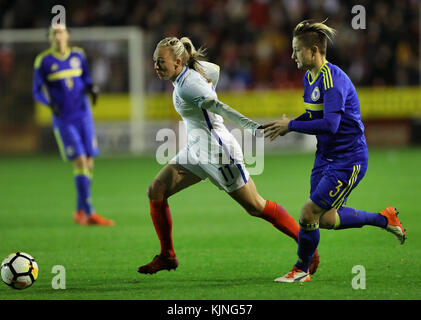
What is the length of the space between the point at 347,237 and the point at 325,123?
9.71ft

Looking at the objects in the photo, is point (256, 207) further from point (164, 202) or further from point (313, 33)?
point (313, 33)

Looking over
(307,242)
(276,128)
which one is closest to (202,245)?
(307,242)

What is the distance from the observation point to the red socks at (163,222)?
623cm

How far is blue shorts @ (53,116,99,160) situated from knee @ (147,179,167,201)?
3228mm

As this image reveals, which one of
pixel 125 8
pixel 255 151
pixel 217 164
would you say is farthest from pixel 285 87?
pixel 217 164

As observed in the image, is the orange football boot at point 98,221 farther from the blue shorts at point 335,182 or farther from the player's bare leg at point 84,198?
the blue shorts at point 335,182

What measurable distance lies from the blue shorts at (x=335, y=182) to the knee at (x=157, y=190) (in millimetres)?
1274

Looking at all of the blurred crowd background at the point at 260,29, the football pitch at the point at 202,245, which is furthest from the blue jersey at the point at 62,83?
the blurred crowd background at the point at 260,29

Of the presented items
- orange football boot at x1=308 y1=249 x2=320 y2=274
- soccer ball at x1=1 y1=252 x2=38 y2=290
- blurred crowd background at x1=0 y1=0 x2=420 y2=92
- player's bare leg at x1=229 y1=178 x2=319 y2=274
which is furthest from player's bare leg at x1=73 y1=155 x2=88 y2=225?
blurred crowd background at x1=0 y1=0 x2=420 y2=92

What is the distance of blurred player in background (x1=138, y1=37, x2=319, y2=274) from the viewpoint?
19.1 feet

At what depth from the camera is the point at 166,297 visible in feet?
17.3

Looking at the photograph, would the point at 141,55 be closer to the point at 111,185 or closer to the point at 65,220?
the point at 111,185

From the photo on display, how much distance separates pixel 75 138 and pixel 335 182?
4518 mm

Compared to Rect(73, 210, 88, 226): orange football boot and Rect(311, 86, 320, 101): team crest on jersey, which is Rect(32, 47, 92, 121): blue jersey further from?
Rect(311, 86, 320, 101): team crest on jersey
